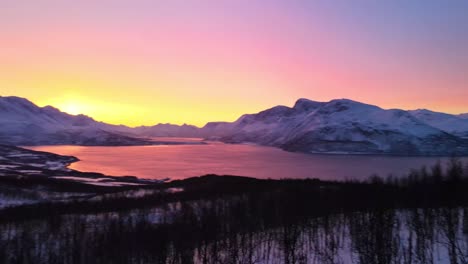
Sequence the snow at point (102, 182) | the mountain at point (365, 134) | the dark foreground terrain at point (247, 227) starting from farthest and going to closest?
the mountain at point (365, 134) < the snow at point (102, 182) < the dark foreground terrain at point (247, 227)

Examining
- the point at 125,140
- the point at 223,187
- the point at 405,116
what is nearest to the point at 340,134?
the point at 405,116

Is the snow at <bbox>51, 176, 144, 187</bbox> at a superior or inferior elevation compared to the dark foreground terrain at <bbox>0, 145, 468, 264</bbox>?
inferior

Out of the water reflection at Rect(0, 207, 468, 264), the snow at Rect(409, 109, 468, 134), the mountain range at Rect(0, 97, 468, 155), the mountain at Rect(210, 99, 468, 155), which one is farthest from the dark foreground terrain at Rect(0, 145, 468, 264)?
the snow at Rect(409, 109, 468, 134)

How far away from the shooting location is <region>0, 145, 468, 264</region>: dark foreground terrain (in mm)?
13859

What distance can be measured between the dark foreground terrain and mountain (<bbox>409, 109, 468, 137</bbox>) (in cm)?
14157

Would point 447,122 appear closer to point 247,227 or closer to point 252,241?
point 247,227

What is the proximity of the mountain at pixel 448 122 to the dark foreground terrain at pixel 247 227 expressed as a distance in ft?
464

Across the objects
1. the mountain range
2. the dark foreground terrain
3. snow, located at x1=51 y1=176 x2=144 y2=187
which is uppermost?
the mountain range

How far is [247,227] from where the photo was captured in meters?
20.4

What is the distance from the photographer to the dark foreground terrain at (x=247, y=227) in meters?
13.9

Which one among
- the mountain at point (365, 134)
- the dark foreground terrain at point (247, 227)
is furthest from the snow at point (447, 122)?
the dark foreground terrain at point (247, 227)

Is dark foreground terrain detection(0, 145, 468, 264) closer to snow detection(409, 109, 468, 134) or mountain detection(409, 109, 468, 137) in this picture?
mountain detection(409, 109, 468, 137)

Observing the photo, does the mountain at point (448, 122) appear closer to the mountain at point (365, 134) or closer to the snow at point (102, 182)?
the mountain at point (365, 134)

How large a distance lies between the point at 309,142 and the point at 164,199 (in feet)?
347
